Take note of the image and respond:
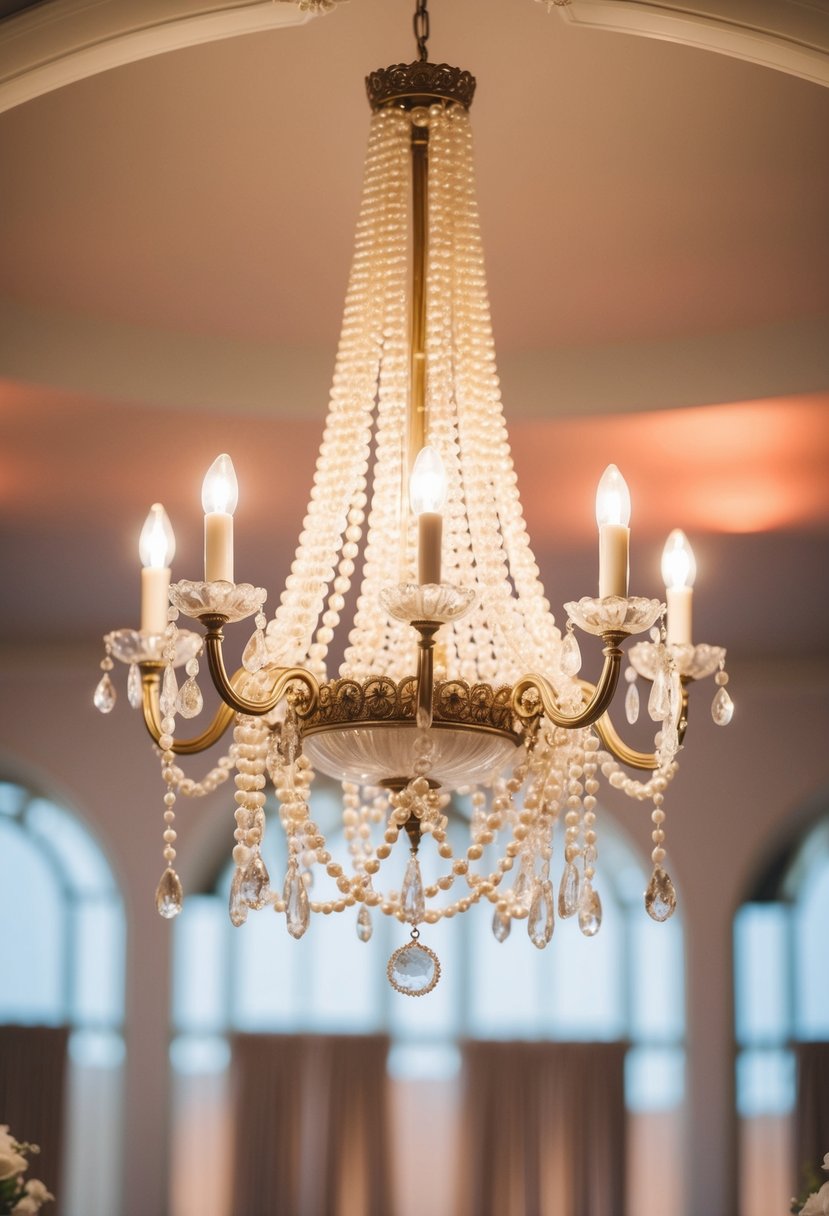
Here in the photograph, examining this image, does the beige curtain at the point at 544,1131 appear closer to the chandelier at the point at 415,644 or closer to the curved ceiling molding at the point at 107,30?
the chandelier at the point at 415,644

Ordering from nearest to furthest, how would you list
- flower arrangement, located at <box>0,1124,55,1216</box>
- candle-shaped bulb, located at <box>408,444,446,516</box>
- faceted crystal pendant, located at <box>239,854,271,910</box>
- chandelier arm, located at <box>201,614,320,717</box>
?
candle-shaped bulb, located at <box>408,444,446,516</box> → chandelier arm, located at <box>201,614,320,717</box> → faceted crystal pendant, located at <box>239,854,271,910</box> → flower arrangement, located at <box>0,1124,55,1216</box>

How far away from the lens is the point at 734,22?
2949 mm

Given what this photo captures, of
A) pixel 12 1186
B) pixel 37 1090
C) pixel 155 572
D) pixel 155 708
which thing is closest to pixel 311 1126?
pixel 37 1090

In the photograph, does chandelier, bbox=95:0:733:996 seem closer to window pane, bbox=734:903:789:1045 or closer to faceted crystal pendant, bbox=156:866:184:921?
faceted crystal pendant, bbox=156:866:184:921

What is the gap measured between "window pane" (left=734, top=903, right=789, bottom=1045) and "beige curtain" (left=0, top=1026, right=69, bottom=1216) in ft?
10.3

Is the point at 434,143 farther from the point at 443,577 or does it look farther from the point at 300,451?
the point at 300,451

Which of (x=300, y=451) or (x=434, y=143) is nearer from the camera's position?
(x=434, y=143)

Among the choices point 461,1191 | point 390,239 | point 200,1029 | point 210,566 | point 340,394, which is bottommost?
point 461,1191

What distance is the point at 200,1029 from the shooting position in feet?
27.0

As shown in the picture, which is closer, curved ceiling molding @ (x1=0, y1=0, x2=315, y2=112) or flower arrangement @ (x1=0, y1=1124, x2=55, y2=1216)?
curved ceiling molding @ (x1=0, y1=0, x2=315, y2=112)

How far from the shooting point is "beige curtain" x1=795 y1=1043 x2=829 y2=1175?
25.8 feet

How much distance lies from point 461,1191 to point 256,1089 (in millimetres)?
1052

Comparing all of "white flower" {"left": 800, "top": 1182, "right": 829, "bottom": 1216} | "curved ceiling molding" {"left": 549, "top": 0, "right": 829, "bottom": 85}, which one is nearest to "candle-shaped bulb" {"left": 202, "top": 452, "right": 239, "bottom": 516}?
"curved ceiling molding" {"left": 549, "top": 0, "right": 829, "bottom": 85}

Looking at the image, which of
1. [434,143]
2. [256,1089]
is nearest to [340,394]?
[434,143]
